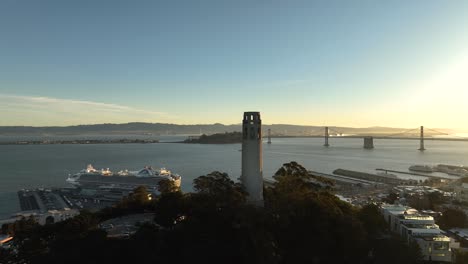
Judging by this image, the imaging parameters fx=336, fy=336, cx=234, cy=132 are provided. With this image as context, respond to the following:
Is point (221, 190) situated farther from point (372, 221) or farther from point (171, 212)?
point (372, 221)

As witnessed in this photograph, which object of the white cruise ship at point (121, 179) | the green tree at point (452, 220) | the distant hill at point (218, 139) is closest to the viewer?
the green tree at point (452, 220)

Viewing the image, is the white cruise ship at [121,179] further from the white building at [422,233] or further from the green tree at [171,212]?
the white building at [422,233]

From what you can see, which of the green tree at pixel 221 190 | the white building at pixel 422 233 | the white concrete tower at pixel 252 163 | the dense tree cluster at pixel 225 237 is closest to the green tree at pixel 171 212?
the dense tree cluster at pixel 225 237

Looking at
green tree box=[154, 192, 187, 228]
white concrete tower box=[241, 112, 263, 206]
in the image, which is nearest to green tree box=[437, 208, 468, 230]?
white concrete tower box=[241, 112, 263, 206]

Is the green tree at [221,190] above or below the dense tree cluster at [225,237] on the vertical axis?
above

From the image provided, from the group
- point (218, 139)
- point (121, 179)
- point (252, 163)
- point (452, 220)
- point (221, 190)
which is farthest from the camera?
point (218, 139)

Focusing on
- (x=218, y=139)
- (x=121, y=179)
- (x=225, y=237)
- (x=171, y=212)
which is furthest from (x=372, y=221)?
(x=218, y=139)

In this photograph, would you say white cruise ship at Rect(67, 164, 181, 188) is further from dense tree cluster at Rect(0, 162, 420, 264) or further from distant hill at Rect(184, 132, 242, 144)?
distant hill at Rect(184, 132, 242, 144)
